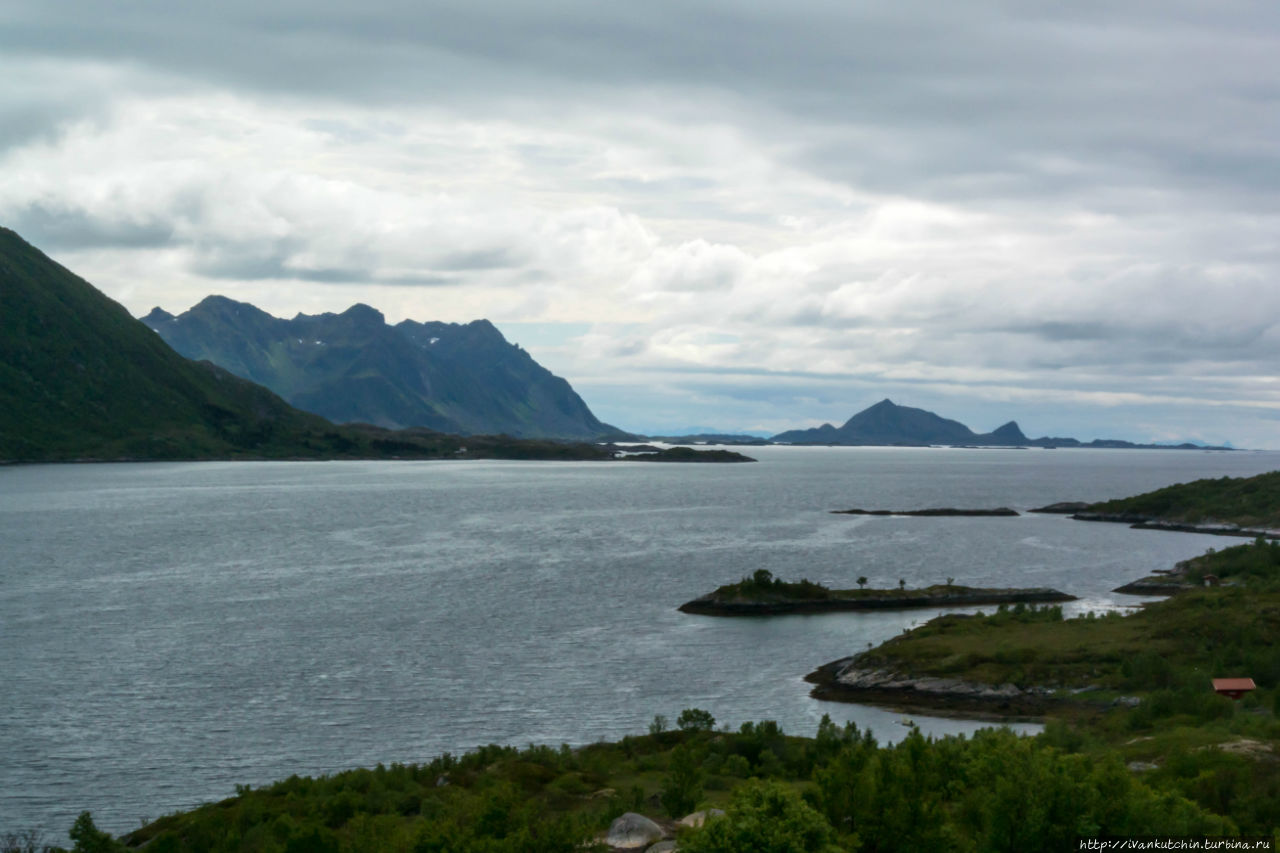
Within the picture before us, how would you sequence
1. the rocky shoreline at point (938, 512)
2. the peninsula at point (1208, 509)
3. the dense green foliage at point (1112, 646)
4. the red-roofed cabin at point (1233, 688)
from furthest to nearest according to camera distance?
the rocky shoreline at point (938, 512)
the peninsula at point (1208, 509)
the dense green foliage at point (1112, 646)
the red-roofed cabin at point (1233, 688)

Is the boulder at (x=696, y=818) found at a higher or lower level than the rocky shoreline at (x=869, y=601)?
higher

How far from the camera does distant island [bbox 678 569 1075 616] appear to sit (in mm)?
89562

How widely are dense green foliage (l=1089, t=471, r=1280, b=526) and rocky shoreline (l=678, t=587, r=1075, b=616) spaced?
8744 cm

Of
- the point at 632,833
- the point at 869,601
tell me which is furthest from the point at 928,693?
the point at 632,833

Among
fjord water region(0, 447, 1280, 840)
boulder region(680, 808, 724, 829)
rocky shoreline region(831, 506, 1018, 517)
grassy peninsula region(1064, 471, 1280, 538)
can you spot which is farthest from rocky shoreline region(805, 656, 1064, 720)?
rocky shoreline region(831, 506, 1018, 517)

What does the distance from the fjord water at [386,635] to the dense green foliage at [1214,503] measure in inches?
639

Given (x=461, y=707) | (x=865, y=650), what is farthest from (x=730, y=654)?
(x=461, y=707)

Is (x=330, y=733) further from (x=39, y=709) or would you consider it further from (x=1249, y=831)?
(x=1249, y=831)

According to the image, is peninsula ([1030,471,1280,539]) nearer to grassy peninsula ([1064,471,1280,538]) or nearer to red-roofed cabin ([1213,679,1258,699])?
grassy peninsula ([1064,471,1280,538])

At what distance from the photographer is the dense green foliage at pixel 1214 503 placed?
16475cm

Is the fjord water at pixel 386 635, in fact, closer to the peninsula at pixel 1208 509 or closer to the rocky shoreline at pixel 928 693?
the rocky shoreline at pixel 928 693

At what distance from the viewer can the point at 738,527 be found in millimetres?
159000

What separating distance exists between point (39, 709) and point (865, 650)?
172 feet

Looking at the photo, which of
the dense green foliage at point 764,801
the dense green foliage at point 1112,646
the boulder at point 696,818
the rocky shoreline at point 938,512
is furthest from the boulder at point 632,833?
the rocky shoreline at point 938,512
